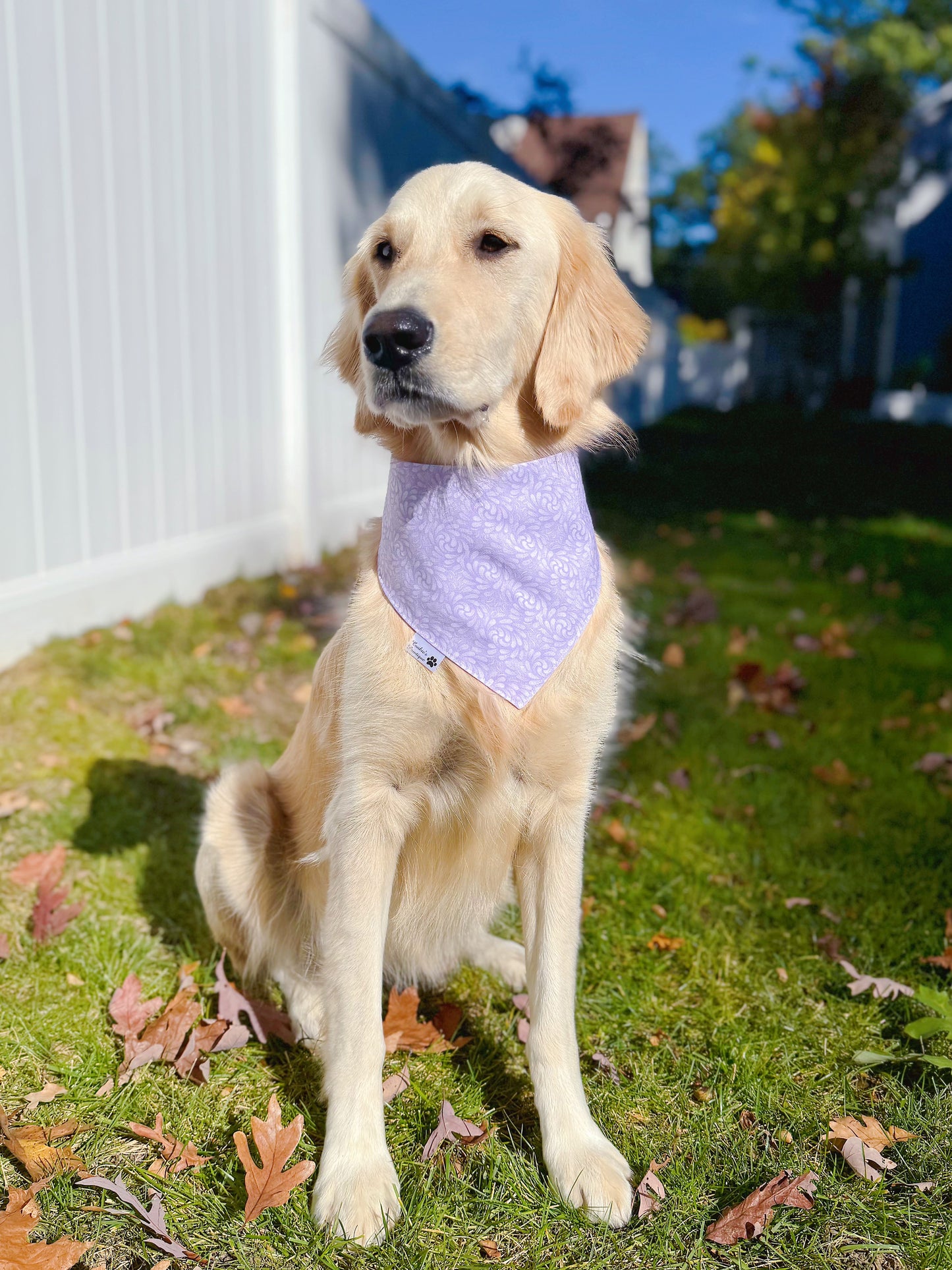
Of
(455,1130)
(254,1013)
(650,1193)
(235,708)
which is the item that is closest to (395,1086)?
(455,1130)

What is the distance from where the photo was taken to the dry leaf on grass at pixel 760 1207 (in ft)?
5.70

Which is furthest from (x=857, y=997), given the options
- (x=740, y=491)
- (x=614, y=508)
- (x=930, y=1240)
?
(x=740, y=491)

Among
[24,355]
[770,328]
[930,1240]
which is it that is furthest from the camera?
[770,328]

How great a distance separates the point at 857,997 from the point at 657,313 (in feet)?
74.5

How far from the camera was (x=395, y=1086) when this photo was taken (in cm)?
210

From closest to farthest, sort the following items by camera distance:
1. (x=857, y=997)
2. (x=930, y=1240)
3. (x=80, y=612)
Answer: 1. (x=930, y=1240)
2. (x=857, y=997)
3. (x=80, y=612)

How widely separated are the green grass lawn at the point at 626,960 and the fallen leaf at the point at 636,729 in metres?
0.06

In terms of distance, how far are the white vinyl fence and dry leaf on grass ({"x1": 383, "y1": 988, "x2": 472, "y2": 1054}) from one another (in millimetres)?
2493

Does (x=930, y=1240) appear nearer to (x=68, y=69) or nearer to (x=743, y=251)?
(x=68, y=69)

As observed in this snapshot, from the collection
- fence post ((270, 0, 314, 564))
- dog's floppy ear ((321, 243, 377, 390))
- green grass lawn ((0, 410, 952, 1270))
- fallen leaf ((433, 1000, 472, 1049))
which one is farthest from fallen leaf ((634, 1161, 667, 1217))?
fence post ((270, 0, 314, 564))

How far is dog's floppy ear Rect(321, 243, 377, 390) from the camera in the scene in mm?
2301

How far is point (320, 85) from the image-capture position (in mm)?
6395

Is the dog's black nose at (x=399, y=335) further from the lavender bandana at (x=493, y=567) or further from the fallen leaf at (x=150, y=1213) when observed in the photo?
the fallen leaf at (x=150, y=1213)

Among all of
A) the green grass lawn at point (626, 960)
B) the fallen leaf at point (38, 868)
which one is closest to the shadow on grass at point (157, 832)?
the green grass lawn at point (626, 960)
